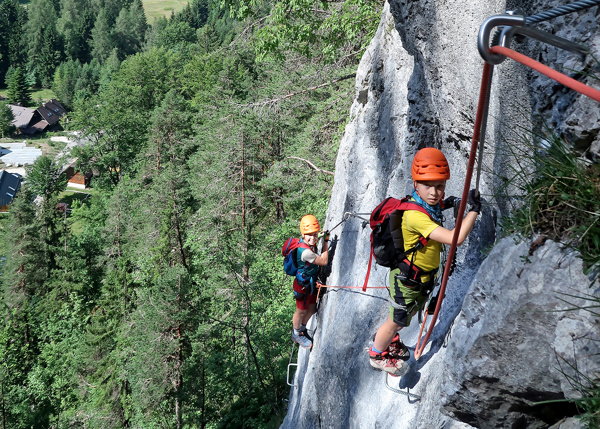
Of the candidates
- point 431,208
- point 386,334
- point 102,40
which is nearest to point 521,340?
point 431,208

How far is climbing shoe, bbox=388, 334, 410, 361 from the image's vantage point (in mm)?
4188

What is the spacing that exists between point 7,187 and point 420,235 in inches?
2793

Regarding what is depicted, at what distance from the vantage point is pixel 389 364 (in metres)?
4.13

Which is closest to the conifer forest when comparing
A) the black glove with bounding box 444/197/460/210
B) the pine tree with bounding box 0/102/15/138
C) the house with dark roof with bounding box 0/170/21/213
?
the black glove with bounding box 444/197/460/210

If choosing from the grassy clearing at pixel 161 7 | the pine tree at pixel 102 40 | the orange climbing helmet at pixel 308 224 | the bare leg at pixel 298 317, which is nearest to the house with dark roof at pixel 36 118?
the pine tree at pixel 102 40

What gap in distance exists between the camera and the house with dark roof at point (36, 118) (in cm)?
8581

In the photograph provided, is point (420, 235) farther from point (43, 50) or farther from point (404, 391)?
point (43, 50)

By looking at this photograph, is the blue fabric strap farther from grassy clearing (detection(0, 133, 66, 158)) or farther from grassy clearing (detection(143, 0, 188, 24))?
grassy clearing (detection(143, 0, 188, 24))

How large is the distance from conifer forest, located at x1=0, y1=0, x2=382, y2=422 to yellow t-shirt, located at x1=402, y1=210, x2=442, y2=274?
714 cm

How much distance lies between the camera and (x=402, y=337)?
4.70 m

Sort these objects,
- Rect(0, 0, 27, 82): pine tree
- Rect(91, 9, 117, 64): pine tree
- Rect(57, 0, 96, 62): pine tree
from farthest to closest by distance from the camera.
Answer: Rect(57, 0, 96, 62): pine tree
Rect(91, 9, 117, 64): pine tree
Rect(0, 0, 27, 82): pine tree

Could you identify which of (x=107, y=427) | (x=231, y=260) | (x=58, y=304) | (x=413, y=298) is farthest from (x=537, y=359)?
(x=58, y=304)

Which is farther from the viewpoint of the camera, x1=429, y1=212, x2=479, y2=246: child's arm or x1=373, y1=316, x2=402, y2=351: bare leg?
x1=373, y1=316, x2=402, y2=351: bare leg

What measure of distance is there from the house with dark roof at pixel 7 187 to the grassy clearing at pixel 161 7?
9053 centimetres
